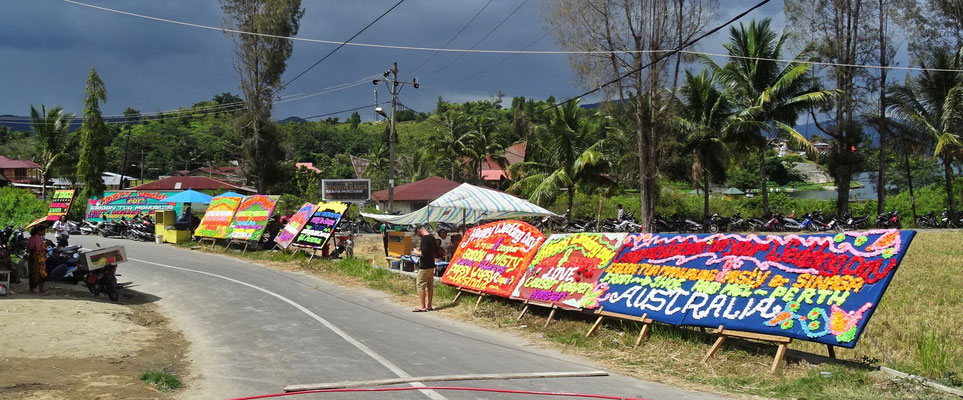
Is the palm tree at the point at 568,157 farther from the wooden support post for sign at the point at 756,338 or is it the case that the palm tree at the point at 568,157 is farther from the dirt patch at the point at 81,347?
the wooden support post for sign at the point at 756,338

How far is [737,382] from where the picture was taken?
762 cm

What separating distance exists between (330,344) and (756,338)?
5916mm

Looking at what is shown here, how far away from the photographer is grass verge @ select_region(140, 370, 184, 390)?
7.42 m

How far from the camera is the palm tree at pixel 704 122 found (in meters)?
34.6

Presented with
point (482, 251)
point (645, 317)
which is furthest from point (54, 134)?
point (645, 317)

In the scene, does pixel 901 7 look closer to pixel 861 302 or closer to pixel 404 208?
pixel 404 208

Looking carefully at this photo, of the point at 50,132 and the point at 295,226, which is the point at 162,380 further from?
the point at 50,132

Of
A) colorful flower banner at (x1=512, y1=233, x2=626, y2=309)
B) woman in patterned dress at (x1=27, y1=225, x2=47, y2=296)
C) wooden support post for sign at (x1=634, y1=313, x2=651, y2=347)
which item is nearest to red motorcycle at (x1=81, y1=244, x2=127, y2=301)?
woman in patterned dress at (x1=27, y1=225, x2=47, y2=296)

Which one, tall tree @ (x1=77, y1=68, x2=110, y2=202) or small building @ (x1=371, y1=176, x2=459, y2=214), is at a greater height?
tall tree @ (x1=77, y1=68, x2=110, y2=202)

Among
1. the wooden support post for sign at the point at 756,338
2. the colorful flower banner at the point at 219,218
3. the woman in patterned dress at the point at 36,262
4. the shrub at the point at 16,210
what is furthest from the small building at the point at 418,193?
the wooden support post for sign at the point at 756,338

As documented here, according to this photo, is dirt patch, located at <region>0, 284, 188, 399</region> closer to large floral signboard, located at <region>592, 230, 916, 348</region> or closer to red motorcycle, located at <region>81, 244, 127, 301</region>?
red motorcycle, located at <region>81, 244, 127, 301</region>

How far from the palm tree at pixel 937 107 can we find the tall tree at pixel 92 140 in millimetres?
50176

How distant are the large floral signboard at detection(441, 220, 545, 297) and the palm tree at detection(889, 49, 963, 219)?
89.5ft

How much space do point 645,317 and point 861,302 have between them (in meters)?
2.89
